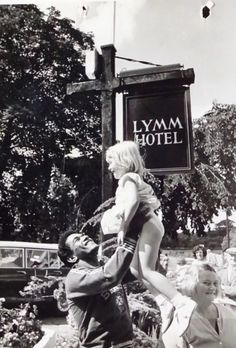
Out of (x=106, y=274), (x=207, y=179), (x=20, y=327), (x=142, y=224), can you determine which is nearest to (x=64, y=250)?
(x=106, y=274)

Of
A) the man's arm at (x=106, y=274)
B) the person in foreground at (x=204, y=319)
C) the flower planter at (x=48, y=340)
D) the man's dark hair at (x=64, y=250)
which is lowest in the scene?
the flower planter at (x=48, y=340)

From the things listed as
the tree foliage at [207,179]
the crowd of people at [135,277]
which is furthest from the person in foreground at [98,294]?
the tree foliage at [207,179]

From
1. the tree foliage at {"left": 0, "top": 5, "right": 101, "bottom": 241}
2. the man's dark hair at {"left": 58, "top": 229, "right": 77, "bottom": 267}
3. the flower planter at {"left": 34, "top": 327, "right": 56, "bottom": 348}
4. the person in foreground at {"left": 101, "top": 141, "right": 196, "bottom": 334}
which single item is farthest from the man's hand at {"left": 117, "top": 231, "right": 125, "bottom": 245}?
the flower planter at {"left": 34, "top": 327, "right": 56, "bottom": 348}

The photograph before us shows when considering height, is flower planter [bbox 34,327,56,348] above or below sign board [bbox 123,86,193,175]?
below

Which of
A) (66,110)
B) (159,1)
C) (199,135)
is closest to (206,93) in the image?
(199,135)

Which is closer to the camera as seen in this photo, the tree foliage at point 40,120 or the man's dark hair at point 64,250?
the man's dark hair at point 64,250

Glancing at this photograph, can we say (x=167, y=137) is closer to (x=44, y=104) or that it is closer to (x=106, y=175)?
(x=106, y=175)

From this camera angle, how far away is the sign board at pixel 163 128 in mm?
1562

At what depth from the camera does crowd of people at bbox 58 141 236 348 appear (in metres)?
1.36

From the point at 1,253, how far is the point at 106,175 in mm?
517

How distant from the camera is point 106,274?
1.41 m

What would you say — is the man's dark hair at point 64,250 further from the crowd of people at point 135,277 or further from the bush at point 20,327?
the bush at point 20,327

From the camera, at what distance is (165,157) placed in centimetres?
158

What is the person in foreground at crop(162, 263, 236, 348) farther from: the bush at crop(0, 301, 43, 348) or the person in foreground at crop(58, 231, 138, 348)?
the bush at crop(0, 301, 43, 348)
